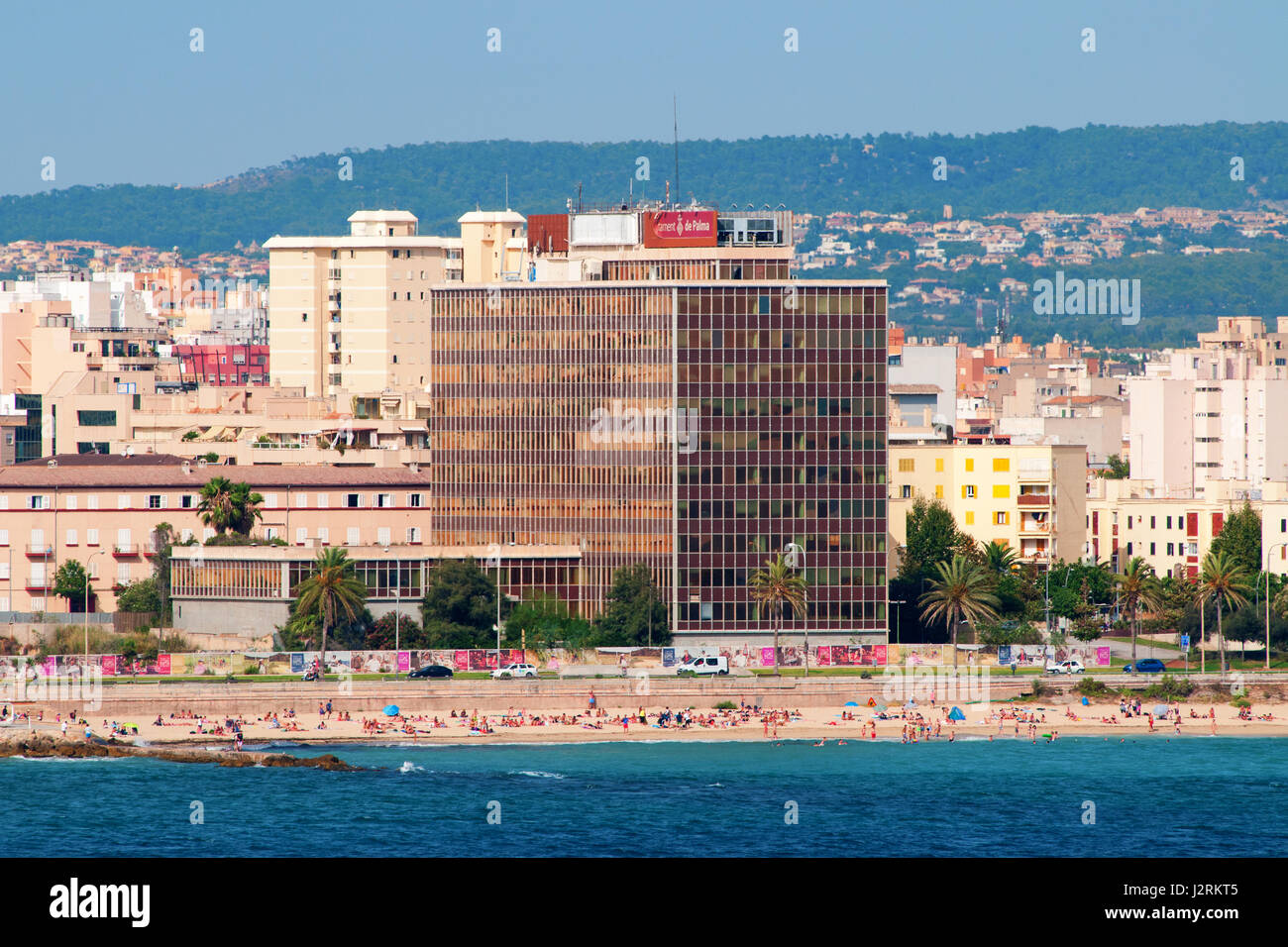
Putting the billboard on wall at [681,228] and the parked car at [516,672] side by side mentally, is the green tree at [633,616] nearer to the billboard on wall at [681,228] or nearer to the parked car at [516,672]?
the parked car at [516,672]

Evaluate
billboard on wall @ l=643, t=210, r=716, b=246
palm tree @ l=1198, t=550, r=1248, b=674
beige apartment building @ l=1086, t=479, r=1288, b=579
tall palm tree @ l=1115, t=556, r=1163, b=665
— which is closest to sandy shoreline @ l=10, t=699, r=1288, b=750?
tall palm tree @ l=1115, t=556, r=1163, b=665

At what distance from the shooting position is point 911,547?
162m

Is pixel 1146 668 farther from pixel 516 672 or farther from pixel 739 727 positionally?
pixel 516 672

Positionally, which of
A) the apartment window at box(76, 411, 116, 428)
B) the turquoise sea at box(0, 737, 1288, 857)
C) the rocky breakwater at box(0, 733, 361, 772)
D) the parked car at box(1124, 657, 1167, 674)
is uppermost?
the apartment window at box(76, 411, 116, 428)

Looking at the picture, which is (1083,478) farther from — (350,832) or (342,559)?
(350,832)

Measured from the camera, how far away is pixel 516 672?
134 m

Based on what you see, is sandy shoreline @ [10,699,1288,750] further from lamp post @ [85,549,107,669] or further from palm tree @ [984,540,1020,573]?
palm tree @ [984,540,1020,573]

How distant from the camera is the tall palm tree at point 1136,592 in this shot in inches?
5797

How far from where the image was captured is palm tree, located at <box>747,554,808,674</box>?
139m

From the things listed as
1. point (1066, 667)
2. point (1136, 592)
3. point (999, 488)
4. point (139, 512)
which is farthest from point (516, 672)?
point (999, 488)

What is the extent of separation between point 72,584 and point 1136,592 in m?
73.2

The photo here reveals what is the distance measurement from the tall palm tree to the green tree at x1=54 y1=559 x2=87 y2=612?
71.7m
